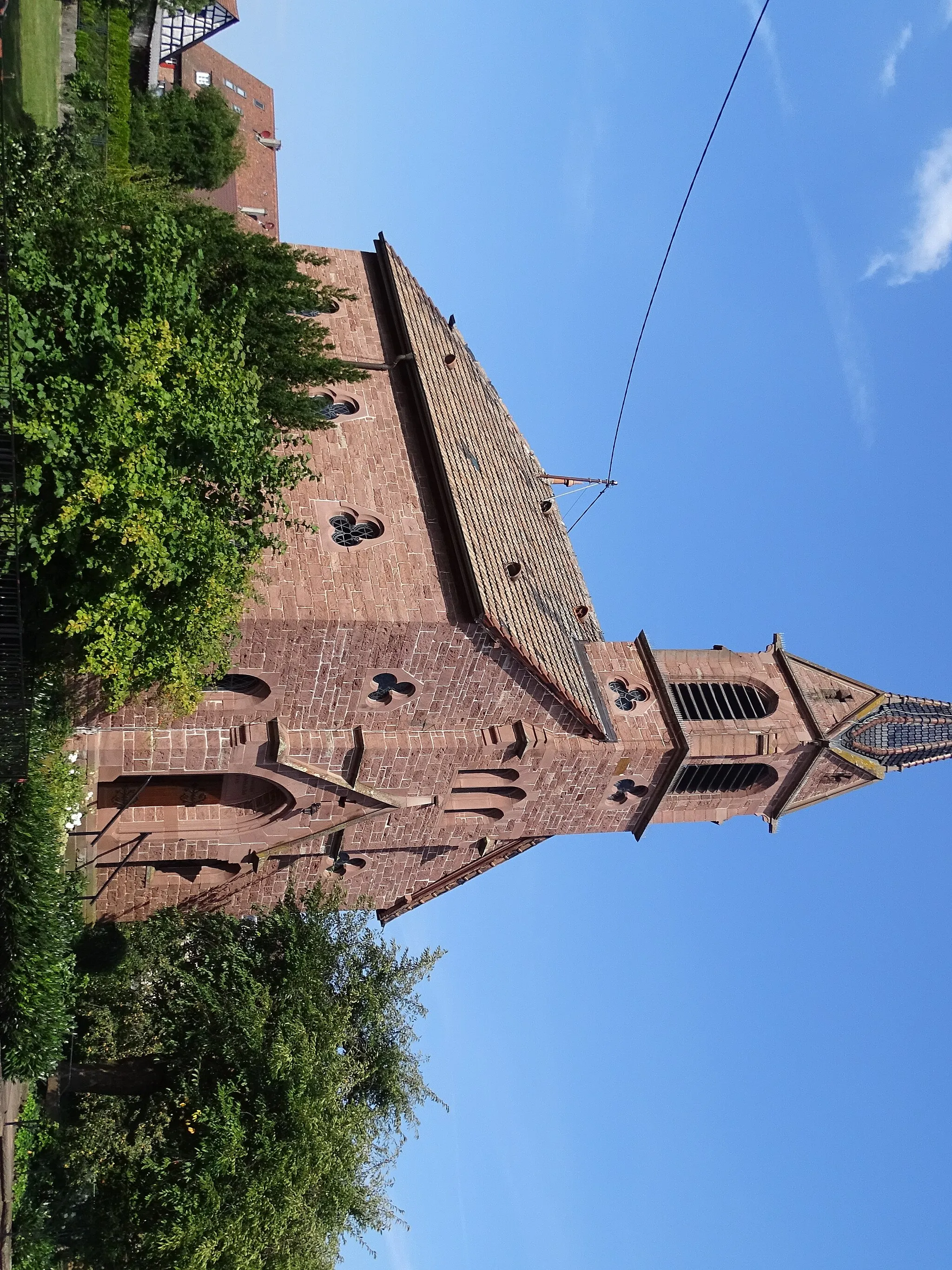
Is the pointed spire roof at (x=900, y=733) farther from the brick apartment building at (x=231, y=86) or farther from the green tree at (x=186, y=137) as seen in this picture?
the brick apartment building at (x=231, y=86)

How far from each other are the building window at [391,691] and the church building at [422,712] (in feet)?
0.14

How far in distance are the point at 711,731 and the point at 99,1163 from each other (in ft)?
56.5

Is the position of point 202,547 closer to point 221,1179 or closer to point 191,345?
point 191,345

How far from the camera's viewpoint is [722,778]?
27125 mm

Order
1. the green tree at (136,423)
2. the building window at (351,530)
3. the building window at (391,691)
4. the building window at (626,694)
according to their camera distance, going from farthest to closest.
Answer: the building window at (626,694) < the building window at (391,691) < the building window at (351,530) < the green tree at (136,423)

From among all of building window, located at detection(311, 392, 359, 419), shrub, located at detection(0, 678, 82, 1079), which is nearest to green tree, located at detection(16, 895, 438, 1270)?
shrub, located at detection(0, 678, 82, 1079)

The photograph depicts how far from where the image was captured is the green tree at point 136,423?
1496cm

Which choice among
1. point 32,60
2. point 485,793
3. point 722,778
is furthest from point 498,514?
point 32,60

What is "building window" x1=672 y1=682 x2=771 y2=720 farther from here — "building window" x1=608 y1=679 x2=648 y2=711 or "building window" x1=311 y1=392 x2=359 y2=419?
"building window" x1=311 y1=392 x2=359 y2=419

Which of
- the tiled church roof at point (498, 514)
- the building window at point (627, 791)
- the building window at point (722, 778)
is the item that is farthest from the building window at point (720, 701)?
the tiled church roof at point (498, 514)

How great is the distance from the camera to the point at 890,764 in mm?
29312

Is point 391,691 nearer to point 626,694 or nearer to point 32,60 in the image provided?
point 626,694

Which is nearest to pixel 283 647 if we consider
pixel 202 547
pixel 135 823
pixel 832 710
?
pixel 202 547

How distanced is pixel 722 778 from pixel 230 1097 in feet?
47.6
